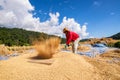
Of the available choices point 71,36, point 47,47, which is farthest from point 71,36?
point 47,47

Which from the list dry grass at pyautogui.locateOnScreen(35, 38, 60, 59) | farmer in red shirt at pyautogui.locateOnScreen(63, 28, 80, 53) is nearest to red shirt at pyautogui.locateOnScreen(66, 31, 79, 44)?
farmer in red shirt at pyautogui.locateOnScreen(63, 28, 80, 53)

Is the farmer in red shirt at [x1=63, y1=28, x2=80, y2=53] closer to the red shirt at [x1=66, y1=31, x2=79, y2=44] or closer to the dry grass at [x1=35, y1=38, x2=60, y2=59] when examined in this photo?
the red shirt at [x1=66, y1=31, x2=79, y2=44]

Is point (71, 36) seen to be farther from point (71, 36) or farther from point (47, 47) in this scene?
point (47, 47)

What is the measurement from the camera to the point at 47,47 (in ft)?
16.3

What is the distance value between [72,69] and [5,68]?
56.7 inches

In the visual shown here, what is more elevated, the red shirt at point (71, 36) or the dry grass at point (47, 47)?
the red shirt at point (71, 36)

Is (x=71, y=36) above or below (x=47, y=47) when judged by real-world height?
above

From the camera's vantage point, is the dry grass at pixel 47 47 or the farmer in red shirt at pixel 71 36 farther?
the farmer in red shirt at pixel 71 36

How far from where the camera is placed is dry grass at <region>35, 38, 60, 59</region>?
4850 mm

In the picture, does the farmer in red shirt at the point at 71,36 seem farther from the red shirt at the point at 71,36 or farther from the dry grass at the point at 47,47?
the dry grass at the point at 47,47

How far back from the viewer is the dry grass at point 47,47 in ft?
15.9

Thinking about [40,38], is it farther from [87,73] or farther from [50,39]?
[87,73]

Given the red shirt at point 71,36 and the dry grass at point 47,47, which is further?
the red shirt at point 71,36

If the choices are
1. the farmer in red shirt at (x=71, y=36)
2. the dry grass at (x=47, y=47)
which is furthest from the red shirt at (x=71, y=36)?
the dry grass at (x=47, y=47)
